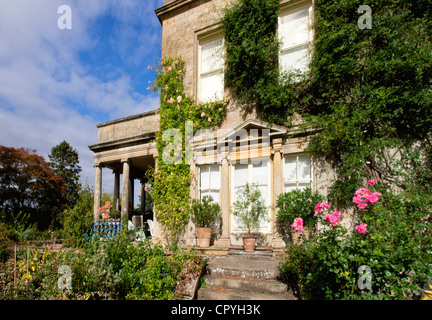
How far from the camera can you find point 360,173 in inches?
205

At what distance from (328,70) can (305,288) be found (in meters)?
4.57

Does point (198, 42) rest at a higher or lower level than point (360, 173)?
higher

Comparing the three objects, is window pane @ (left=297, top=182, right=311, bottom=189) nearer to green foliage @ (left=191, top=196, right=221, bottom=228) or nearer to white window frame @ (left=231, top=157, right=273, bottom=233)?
white window frame @ (left=231, top=157, right=273, bottom=233)

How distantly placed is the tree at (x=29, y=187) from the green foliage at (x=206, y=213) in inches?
412

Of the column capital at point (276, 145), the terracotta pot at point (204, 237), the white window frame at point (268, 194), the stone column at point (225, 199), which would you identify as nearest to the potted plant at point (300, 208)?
the white window frame at point (268, 194)

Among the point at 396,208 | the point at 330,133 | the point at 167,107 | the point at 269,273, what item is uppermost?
the point at 167,107

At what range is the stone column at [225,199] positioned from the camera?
6355 millimetres

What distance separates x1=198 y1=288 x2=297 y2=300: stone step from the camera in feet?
13.0

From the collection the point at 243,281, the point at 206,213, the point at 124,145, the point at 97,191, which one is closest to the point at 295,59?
the point at 206,213

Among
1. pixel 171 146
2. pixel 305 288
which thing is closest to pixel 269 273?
pixel 305 288

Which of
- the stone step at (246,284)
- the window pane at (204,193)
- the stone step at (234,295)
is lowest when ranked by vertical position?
the stone step at (234,295)

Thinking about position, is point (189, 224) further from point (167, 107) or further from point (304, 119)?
point (304, 119)

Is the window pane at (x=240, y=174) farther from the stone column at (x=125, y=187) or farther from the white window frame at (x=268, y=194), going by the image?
the stone column at (x=125, y=187)

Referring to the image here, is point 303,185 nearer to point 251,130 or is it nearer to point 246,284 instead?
point 251,130
